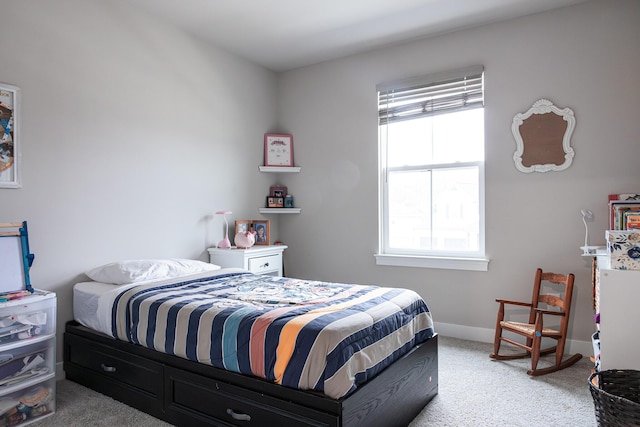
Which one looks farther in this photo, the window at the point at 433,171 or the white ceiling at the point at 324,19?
the window at the point at 433,171

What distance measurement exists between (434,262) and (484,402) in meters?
1.47

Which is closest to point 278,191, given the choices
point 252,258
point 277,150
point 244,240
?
point 277,150

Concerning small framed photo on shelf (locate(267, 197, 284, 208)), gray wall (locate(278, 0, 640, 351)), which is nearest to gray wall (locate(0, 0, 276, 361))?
small framed photo on shelf (locate(267, 197, 284, 208))

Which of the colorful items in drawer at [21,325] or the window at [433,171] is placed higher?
the window at [433,171]

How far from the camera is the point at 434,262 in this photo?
370cm

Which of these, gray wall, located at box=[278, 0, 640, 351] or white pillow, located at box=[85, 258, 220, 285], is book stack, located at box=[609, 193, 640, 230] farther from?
white pillow, located at box=[85, 258, 220, 285]

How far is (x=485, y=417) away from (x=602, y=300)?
0.88 metres

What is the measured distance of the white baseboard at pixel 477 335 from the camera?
3.12m

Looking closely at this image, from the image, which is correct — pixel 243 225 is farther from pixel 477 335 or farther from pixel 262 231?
pixel 477 335

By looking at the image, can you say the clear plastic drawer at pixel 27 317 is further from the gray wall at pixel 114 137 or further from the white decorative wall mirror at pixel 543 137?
the white decorative wall mirror at pixel 543 137

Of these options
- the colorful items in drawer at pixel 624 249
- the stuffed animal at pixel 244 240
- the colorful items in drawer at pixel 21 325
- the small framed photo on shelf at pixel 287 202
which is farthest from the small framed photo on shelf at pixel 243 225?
the colorful items in drawer at pixel 624 249

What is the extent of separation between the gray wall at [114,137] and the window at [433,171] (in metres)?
1.54

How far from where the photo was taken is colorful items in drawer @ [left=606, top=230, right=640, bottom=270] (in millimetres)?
2061

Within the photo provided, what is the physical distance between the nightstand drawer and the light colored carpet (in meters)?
1.59
